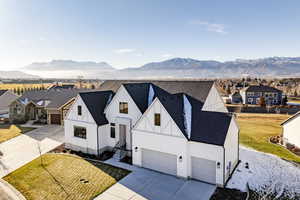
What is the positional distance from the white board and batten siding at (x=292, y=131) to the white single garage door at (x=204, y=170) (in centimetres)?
1559

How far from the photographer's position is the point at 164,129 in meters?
17.3

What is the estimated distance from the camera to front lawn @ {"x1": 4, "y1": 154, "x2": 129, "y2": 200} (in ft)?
49.3

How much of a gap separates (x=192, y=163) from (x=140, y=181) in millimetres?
4638

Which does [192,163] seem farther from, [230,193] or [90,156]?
[90,156]

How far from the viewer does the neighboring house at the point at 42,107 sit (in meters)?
36.2

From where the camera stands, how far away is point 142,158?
751 inches

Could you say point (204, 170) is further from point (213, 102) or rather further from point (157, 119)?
point (213, 102)

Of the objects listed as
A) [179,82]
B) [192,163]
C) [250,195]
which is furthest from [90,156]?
[250,195]

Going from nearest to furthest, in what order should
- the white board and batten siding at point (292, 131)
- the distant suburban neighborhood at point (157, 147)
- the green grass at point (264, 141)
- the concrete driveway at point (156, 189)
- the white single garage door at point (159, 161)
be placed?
1. the concrete driveway at point (156, 189)
2. the distant suburban neighborhood at point (157, 147)
3. the white single garage door at point (159, 161)
4. the green grass at point (264, 141)
5. the white board and batten siding at point (292, 131)

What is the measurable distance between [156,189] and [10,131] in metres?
29.3

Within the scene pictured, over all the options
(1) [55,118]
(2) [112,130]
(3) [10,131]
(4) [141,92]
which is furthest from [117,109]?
(3) [10,131]

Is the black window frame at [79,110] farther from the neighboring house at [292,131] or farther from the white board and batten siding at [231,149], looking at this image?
the neighboring house at [292,131]

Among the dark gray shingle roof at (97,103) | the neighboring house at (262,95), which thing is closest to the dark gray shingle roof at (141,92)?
the dark gray shingle roof at (97,103)

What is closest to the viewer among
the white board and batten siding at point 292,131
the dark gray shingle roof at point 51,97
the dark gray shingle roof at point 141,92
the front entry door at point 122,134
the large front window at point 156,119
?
the large front window at point 156,119
